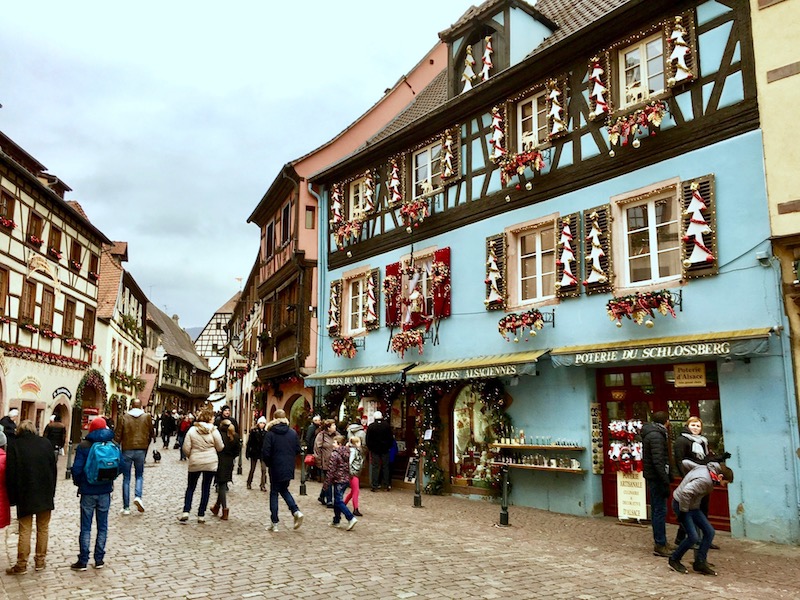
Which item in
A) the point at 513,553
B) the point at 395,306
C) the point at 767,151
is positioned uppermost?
the point at 767,151

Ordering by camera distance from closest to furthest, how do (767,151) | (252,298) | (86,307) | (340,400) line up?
(767,151), (340,400), (86,307), (252,298)

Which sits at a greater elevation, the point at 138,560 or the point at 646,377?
the point at 646,377

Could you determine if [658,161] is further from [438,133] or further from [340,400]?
[340,400]

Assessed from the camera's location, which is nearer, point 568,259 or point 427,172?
point 568,259

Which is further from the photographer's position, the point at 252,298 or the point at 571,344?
the point at 252,298

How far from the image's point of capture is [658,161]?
1186 cm

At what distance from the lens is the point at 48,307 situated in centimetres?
2658

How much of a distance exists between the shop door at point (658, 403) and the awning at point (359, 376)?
210 inches

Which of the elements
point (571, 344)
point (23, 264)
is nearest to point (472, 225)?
point (571, 344)

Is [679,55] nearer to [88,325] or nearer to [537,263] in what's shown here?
[537,263]

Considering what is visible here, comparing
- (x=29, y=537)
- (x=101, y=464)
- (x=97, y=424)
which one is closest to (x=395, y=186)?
(x=97, y=424)

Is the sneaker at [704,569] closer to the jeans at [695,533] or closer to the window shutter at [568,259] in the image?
the jeans at [695,533]

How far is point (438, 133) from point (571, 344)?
21.6 feet

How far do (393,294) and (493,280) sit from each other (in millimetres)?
3728
